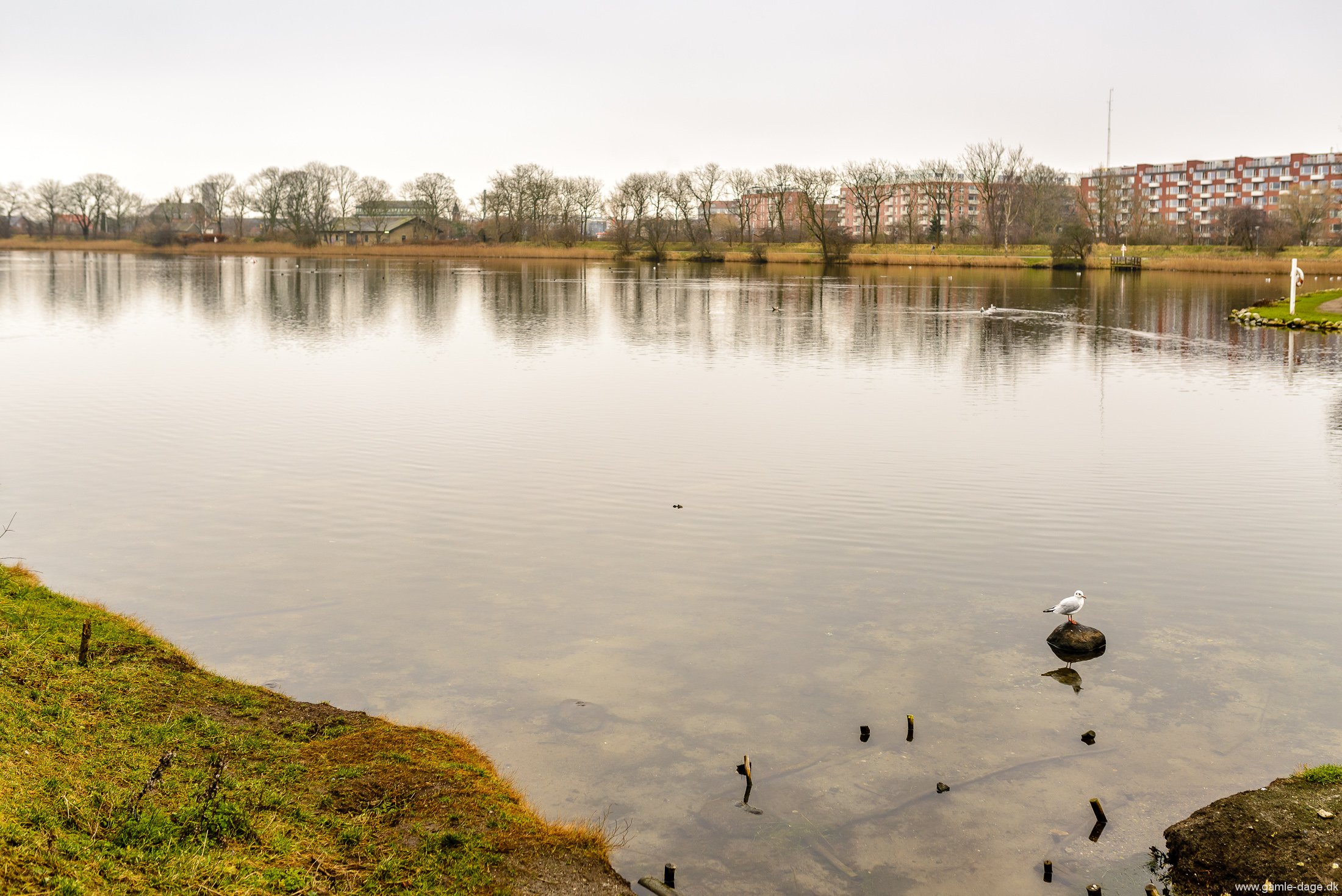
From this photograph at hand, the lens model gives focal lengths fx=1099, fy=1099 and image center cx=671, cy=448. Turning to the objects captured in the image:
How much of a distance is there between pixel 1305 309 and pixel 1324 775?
4542 cm

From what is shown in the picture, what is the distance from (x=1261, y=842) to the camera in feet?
22.4

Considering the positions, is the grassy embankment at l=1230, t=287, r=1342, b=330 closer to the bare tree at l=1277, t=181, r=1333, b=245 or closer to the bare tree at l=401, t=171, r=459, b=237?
the bare tree at l=1277, t=181, r=1333, b=245

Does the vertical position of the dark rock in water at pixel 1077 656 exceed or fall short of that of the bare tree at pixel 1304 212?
it falls short

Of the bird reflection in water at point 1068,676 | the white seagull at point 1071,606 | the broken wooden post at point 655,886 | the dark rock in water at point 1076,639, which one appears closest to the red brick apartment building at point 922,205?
the white seagull at point 1071,606

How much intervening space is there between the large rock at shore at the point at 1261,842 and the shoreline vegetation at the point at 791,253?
85.8 m

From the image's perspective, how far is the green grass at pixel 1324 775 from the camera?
7457 millimetres

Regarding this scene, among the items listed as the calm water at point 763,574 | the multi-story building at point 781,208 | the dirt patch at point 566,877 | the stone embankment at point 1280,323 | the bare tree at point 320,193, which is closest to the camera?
the dirt patch at point 566,877

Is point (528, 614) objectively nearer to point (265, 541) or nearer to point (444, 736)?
point (444, 736)

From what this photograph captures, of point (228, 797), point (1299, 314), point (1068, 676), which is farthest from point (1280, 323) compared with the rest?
point (228, 797)

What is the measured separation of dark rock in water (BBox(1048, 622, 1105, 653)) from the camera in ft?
33.6

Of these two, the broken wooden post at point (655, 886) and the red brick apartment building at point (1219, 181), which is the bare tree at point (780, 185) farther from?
the broken wooden post at point (655, 886)

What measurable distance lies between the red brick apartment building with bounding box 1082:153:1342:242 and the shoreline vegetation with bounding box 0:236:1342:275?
5942 cm

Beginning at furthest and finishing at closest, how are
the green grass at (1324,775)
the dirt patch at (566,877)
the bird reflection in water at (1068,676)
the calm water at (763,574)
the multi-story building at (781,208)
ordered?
the multi-story building at (781,208), the bird reflection in water at (1068,676), the calm water at (763,574), the green grass at (1324,775), the dirt patch at (566,877)

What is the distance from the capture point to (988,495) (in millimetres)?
15953
